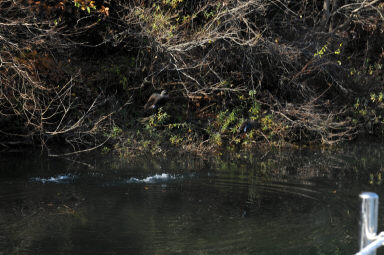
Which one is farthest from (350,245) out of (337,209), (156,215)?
(156,215)

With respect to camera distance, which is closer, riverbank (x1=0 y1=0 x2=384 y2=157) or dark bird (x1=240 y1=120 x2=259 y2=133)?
riverbank (x1=0 y1=0 x2=384 y2=157)

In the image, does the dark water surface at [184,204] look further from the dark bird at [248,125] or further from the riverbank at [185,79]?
the dark bird at [248,125]

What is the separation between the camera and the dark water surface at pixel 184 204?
6.94m

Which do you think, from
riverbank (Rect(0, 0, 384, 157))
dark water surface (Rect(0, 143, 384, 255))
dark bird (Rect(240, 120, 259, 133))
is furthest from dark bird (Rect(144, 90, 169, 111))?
dark bird (Rect(240, 120, 259, 133))

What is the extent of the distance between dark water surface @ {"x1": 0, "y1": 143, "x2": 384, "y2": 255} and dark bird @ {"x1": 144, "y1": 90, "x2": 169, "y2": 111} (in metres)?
1.79

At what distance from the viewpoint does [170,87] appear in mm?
15672

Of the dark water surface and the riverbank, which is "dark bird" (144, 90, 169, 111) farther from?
the dark water surface

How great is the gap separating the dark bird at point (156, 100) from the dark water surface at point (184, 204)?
179 cm

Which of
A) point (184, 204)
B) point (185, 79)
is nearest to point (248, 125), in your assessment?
point (185, 79)

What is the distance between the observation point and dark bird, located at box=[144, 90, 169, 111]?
1480 centimetres

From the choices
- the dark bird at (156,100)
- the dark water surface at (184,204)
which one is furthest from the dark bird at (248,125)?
the dark bird at (156,100)

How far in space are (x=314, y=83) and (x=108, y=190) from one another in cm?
827

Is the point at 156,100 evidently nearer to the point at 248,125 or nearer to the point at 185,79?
the point at 185,79

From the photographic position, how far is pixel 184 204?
352 inches
